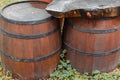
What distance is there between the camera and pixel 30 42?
2973mm

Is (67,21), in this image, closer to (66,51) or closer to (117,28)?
(66,51)

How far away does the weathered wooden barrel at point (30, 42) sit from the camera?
9.62 ft

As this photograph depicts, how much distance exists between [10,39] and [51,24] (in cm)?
52

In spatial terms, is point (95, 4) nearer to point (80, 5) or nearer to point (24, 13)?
point (80, 5)

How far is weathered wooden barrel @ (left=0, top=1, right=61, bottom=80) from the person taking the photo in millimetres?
2932

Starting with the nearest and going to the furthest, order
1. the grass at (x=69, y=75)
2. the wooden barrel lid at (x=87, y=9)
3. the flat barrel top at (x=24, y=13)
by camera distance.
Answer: the wooden barrel lid at (x=87, y=9), the flat barrel top at (x=24, y=13), the grass at (x=69, y=75)

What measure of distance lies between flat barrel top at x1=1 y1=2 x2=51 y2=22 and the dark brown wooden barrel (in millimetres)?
373

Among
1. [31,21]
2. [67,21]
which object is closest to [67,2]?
[67,21]

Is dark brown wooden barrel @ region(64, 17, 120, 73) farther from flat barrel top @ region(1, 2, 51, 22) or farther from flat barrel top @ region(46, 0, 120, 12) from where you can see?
flat barrel top @ region(1, 2, 51, 22)

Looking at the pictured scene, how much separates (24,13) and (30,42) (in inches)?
16.3

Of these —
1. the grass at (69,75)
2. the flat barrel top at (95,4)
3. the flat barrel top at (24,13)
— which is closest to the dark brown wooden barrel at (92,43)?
the grass at (69,75)

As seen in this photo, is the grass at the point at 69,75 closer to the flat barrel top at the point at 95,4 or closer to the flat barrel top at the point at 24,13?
the flat barrel top at the point at 24,13

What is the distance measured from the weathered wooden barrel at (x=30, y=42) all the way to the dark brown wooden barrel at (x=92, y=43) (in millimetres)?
183

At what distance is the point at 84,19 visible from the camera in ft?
9.91
